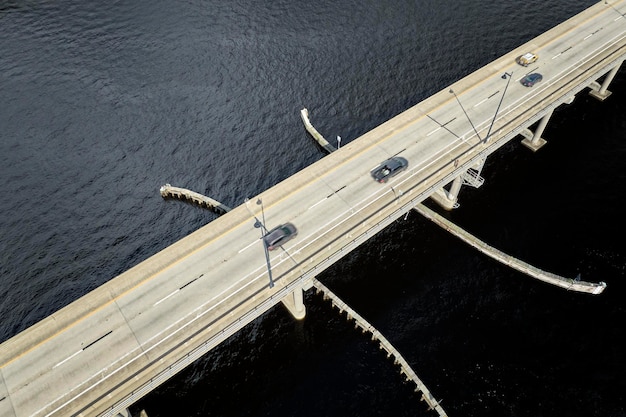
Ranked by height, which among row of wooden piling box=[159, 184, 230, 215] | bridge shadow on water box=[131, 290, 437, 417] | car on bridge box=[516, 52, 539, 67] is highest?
car on bridge box=[516, 52, 539, 67]

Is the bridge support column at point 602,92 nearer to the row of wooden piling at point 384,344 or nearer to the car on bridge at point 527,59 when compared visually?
the car on bridge at point 527,59

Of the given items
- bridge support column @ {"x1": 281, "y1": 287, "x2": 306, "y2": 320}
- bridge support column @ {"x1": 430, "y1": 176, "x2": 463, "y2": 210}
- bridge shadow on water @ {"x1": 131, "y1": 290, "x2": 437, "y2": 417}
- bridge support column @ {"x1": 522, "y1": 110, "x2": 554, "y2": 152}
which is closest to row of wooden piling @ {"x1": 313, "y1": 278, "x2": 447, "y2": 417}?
bridge shadow on water @ {"x1": 131, "y1": 290, "x2": 437, "y2": 417}

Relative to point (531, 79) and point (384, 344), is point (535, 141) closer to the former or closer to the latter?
point (531, 79)

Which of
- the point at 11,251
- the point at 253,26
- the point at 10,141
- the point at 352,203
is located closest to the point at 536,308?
the point at 352,203

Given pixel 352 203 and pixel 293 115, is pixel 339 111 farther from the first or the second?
pixel 352 203

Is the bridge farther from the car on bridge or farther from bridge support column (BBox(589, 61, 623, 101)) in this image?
bridge support column (BBox(589, 61, 623, 101))

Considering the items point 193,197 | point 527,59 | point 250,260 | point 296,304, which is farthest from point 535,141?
point 193,197
